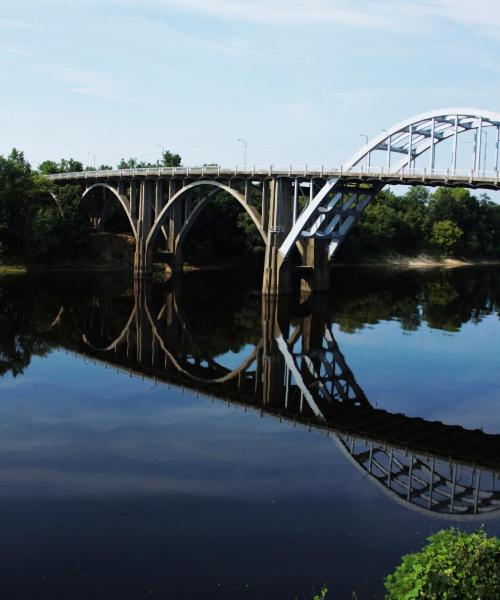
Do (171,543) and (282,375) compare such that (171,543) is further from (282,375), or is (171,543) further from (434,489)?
(282,375)

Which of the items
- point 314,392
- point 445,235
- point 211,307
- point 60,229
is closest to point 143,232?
point 60,229

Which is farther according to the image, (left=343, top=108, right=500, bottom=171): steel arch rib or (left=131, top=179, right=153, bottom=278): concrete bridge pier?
(left=131, top=179, right=153, bottom=278): concrete bridge pier

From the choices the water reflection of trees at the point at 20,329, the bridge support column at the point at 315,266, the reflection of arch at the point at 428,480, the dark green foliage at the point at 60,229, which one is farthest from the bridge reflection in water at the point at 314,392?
the dark green foliage at the point at 60,229

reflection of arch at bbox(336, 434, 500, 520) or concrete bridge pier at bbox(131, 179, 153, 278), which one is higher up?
concrete bridge pier at bbox(131, 179, 153, 278)

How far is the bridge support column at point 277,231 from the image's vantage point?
191 feet

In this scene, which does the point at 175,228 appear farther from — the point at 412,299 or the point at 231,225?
the point at 412,299

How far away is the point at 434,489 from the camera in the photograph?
1842cm

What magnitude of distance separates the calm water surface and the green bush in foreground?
312 centimetres

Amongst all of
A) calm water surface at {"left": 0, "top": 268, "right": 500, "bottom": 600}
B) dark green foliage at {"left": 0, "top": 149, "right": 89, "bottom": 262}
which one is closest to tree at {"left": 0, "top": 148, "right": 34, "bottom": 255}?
dark green foliage at {"left": 0, "top": 149, "right": 89, "bottom": 262}

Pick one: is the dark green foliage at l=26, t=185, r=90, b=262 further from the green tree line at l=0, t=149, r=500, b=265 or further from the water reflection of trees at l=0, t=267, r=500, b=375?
the water reflection of trees at l=0, t=267, r=500, b=375

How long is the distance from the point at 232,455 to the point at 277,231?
39234 millimetres

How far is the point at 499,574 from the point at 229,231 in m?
86.8

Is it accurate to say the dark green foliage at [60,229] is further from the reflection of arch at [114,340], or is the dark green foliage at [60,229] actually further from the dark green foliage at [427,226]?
the dark green foliage at [427,226]

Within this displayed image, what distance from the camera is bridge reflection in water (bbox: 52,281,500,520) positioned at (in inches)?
746
